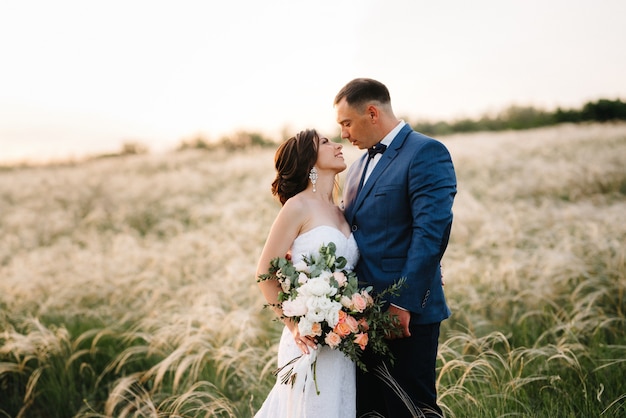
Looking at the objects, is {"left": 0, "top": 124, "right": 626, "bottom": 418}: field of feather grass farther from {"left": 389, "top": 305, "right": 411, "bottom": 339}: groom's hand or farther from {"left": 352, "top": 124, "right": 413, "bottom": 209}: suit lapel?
{"left": 352, "top": 124, "right": 413, "bottom": 209}: suit lapel

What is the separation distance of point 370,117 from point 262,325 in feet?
8.73

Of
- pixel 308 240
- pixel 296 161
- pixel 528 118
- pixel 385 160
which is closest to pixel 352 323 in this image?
pixel 308 240

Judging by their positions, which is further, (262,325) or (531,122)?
(531,122)

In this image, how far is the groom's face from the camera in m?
3.29

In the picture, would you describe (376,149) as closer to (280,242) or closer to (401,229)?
(401,229)

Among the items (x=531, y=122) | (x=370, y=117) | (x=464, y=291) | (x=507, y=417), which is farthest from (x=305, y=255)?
(x=531, y=122)

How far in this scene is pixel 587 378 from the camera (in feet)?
11.9

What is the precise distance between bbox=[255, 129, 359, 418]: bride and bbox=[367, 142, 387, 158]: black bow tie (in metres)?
0.20

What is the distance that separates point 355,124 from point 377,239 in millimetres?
774

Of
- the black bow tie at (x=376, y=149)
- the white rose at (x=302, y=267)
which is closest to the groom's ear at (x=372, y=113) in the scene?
the black bow tie at (x=376, y=149)

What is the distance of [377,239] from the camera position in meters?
3.09

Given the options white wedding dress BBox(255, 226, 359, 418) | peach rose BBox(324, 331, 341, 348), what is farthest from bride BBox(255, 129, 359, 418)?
peach rose BBox(324, 331, 341, 348)

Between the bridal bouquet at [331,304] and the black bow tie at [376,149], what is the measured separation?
79cm

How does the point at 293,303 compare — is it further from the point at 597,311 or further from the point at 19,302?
the point at 19,302
